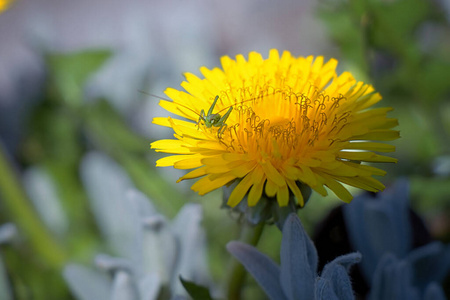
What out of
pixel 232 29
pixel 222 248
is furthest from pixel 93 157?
pixel 232 29

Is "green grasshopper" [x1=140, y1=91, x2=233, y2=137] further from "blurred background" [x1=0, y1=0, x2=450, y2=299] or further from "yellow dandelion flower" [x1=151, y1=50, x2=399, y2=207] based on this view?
Result: "blurred background" [x1=0, y1=0, x2=450, y2=299]

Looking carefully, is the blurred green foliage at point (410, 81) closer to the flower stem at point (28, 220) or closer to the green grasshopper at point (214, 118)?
the green grasshopper at point (214, 118)

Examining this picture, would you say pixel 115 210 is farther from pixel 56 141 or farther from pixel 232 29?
pixel 232 29

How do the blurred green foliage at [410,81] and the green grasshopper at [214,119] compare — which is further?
the blurred green foliage at [410,81]

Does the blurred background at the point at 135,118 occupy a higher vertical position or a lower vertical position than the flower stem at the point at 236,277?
higher

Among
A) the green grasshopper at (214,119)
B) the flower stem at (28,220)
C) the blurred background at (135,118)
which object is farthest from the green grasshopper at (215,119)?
the flower stem at (28,220)

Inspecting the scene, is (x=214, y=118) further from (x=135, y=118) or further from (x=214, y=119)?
(x=135, y=118)

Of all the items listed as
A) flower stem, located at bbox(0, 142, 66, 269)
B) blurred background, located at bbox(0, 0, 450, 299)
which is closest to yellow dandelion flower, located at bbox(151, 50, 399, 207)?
blurred background, located at bbox(0, 0, 450, 299)
